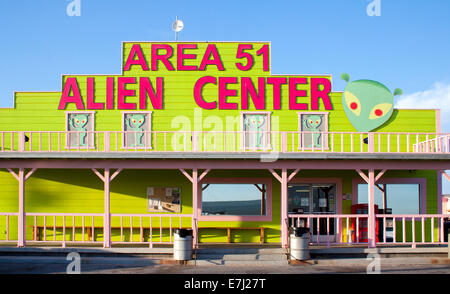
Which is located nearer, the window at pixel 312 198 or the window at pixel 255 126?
the window at pixel 312 198

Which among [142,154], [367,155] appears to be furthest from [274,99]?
[142,154]

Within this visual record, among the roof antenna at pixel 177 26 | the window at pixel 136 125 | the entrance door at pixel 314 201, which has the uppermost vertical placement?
the roof antenna at pixel 177 26

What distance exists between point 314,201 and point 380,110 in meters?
4.21

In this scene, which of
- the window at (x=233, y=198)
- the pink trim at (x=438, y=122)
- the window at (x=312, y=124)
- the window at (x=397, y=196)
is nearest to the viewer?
the window at (x=233, y=198)

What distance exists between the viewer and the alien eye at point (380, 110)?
17016 millimetres

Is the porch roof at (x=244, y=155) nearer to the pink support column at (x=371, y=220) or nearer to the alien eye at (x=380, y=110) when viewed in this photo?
the pink support column at (x=371, y=220)

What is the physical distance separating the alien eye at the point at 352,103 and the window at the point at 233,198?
4.35 m

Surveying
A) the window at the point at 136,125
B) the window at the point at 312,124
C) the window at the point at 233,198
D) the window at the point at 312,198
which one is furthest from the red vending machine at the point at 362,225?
the window at the point at 136,125

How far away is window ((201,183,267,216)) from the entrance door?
3.43 feet

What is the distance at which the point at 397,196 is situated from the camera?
54.2 ft
